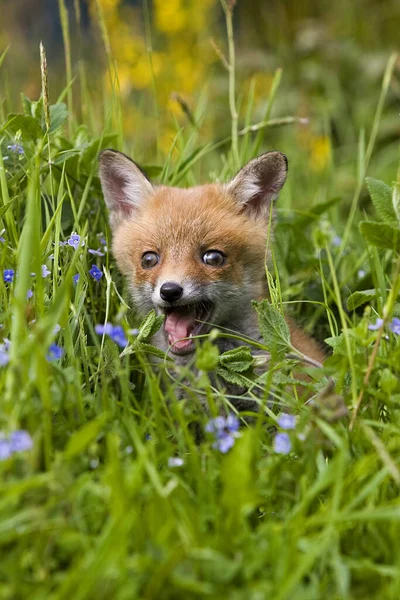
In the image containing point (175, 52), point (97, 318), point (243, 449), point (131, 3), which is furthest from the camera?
point (131, 3)

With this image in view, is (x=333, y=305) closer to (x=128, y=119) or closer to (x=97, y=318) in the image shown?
(x=97, y=318)

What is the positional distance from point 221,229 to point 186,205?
0.20 m

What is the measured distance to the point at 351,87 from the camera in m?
7.18

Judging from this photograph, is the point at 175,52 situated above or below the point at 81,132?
below

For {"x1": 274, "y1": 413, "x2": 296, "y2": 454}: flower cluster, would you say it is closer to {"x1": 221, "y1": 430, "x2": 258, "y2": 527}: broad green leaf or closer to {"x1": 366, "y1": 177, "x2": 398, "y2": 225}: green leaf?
{"x1": 221, "y1": 430, "x2": 258, "y2": 527}: broad green leaf

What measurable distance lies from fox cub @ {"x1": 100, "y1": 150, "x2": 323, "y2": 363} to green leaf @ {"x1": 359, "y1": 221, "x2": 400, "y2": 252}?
2.36 feet

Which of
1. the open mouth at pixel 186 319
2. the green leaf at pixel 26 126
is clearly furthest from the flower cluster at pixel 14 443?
the green leaf at pixel 26 126

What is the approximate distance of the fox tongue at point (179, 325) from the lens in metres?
2.99

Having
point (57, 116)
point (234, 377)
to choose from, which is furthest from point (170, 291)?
point (57, 116)

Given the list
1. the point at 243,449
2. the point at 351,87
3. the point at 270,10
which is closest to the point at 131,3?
the point at 270,10

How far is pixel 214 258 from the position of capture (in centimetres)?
302

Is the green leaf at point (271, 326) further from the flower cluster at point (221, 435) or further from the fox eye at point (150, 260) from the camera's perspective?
the fox eye at point (150, 260)

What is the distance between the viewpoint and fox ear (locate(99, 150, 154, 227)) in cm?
323

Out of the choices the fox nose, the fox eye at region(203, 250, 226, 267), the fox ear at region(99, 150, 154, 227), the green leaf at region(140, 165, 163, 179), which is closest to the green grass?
the fox nose
